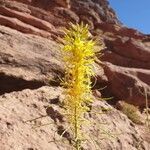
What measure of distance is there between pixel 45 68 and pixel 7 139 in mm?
7367

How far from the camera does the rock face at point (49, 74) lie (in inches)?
499

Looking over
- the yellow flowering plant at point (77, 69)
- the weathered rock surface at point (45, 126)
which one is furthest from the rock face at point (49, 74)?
the yellow flowering plant at point (77, 69)

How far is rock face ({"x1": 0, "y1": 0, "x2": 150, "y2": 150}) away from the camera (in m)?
12.7

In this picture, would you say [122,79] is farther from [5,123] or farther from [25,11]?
[5,123]

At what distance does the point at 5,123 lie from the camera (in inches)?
478

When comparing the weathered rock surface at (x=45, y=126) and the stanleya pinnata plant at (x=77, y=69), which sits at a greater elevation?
the stanleya pinnata plant at (x=77, y=69)

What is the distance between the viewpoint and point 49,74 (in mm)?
18359

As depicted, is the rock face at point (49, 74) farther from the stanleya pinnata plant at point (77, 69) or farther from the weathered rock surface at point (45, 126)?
the stanleya pinnata plant at point (77, 69)

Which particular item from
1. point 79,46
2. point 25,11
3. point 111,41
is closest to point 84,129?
point 79,46

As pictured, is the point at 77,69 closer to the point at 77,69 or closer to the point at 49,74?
the point at 77,69

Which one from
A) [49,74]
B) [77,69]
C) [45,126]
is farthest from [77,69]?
[49,74]

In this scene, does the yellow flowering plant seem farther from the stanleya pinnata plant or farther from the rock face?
the rock face

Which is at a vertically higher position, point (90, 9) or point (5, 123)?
point (90, 9)

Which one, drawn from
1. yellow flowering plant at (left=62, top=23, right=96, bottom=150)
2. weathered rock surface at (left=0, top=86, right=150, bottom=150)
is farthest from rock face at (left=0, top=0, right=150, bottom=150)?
yellow flowering plant at (left=62, top=23, right=96, bottom=150)
